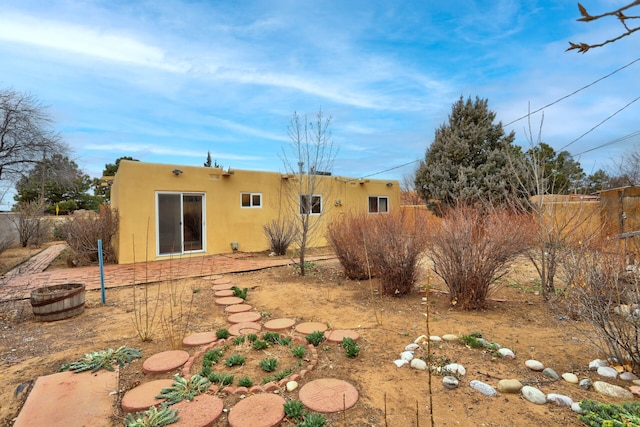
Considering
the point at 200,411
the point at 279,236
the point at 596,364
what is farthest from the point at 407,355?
the point at 279,236

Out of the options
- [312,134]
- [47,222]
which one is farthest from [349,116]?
[47,222]

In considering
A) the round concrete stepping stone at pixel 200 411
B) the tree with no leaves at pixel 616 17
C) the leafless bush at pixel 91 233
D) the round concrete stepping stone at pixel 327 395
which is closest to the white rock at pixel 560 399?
the round concrete stepping stone at pixel 327 395

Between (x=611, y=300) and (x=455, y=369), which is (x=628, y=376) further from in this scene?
(x=455, y=369)

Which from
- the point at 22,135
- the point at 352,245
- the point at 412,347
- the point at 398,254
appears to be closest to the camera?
the point at 412,347

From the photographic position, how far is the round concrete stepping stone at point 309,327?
3.55 metres

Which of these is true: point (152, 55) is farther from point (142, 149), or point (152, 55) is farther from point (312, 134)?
point (142, 149)

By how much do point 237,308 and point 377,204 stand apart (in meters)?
10.7

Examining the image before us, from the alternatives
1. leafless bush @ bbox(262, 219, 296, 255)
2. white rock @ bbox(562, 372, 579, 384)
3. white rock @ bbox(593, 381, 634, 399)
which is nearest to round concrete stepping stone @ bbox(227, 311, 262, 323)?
white rock @ bbox(562, 372, 579, 384)

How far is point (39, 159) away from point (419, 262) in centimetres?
1354

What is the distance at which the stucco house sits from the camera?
8742mm

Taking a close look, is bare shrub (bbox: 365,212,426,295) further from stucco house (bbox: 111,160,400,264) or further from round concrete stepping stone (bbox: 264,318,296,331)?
stucco house (bbox: 111,160,400,264)

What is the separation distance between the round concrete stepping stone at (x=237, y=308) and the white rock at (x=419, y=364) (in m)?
2.52

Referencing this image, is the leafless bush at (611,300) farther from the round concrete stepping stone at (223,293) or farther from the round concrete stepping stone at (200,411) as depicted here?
the round concrete stepping stone at (223,293)

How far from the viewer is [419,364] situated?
2709mm
